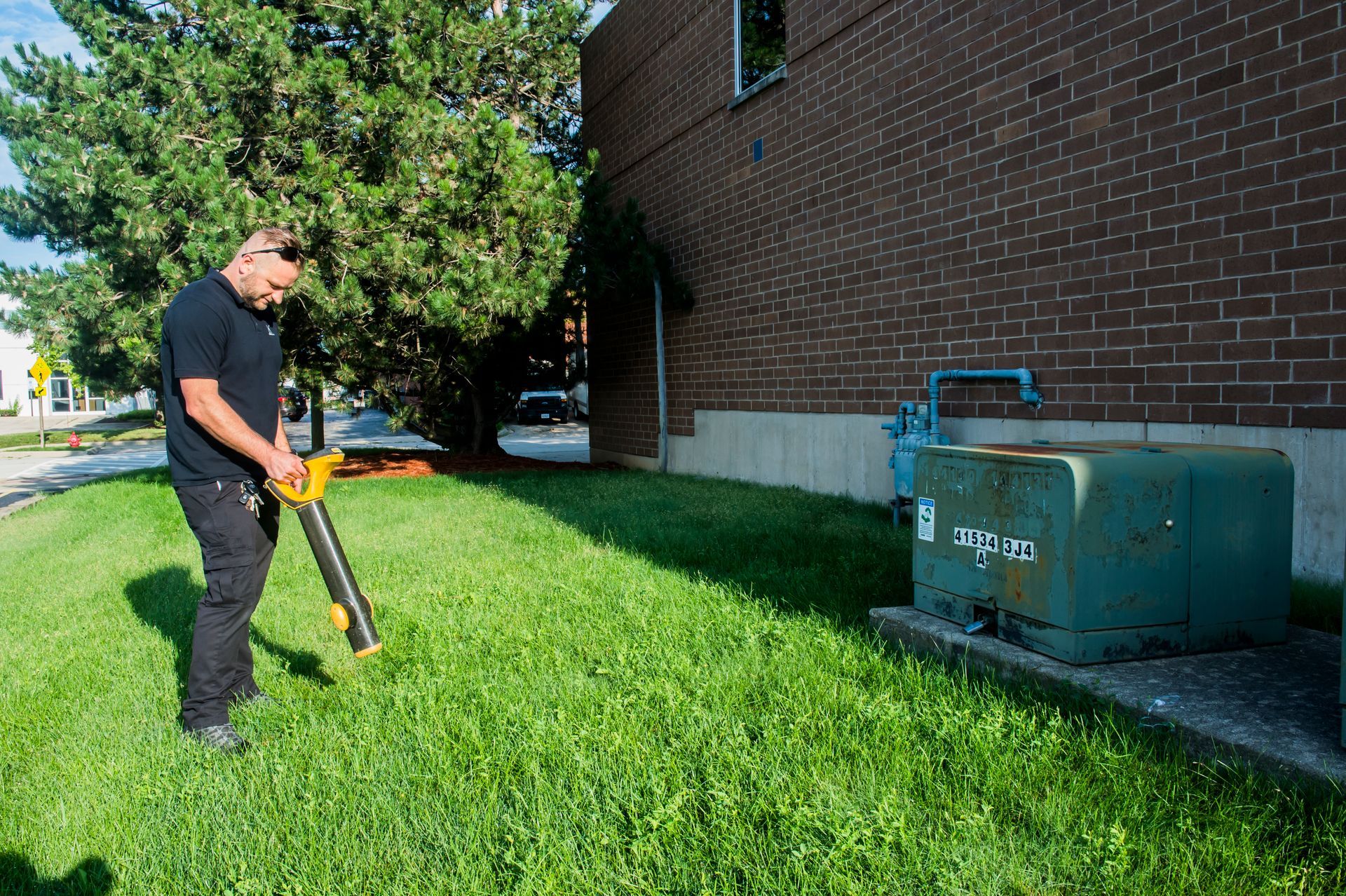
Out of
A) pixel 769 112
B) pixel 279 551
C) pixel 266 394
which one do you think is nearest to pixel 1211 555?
pixel 266 394

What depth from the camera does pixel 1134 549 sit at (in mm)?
3195

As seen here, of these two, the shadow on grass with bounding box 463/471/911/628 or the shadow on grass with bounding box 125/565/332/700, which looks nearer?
the shadow on grass with bounding box 125/565/332/700

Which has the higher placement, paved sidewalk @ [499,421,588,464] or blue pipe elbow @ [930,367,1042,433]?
blue pipe elbow @ [930,367,1042,433]

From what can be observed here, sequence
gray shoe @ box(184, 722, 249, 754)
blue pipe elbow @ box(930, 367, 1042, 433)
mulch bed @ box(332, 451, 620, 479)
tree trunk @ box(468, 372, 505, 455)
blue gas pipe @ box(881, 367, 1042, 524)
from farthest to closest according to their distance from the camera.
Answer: tree trunk @ box(468, 372, 505, 455) → mulch bed @ box(332, 451, 620, 479) → blue gas pipe @ box(881, 367, 1042, 524) → blue pipe elbow @ box(930, 367, 1042, 433) → gray shoe @ box(184, 722, 249, 754)

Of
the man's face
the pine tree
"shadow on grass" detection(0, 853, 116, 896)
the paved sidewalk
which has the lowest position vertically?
the paved sidewalk

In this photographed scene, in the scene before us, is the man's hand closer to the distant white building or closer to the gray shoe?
the gray shoe

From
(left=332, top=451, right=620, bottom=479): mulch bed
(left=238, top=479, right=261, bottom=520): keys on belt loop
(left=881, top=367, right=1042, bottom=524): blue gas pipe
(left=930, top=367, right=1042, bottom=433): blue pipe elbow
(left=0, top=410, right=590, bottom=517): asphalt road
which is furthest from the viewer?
(left=0, top=410, right=590, bottom=517): asphalt road

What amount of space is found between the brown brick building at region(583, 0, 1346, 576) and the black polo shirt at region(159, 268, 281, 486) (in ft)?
16.4

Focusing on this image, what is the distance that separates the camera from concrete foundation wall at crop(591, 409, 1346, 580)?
187 inches

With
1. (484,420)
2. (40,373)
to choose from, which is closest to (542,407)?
(40,373)

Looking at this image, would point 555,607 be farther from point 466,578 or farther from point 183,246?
point 183,246

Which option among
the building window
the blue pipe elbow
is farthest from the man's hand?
the building window

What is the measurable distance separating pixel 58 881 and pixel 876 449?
22.6ft

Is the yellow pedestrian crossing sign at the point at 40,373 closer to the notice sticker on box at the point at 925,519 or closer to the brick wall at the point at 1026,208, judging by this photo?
the brick wall at the point at 1026,208
